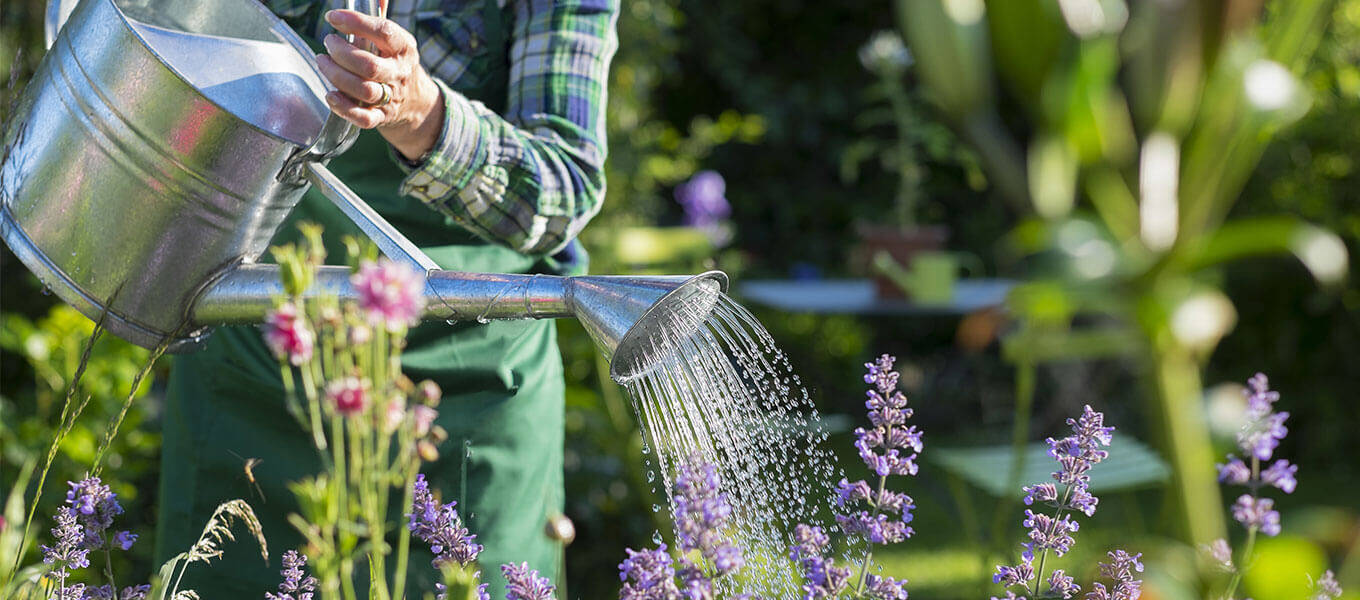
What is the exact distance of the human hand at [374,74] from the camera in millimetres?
948

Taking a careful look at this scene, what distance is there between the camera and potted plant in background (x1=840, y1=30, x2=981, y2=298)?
4.50 meters

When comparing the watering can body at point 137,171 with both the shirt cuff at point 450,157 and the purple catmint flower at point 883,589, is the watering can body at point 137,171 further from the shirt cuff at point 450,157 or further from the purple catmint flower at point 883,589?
the purple catmint flower at point 883,589

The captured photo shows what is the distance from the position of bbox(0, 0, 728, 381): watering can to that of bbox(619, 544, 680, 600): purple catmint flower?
0.16m

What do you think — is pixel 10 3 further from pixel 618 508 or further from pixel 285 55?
pixel 285 55

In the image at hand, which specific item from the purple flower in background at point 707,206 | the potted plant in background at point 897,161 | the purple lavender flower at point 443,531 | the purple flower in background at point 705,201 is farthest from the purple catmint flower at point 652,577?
the purple flower in background at point 705,201

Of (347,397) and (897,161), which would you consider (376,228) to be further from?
(897,161)

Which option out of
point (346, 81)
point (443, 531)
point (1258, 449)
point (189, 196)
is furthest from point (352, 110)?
point (1258, 449)

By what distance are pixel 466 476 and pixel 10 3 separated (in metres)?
3.00

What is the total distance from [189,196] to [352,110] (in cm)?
13

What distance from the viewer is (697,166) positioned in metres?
6.27

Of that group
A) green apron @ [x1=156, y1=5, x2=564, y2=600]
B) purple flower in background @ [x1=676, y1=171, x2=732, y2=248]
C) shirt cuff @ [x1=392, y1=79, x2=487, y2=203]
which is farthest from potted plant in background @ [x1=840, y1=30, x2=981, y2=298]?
shirt cuff @ [x1=392, y1=79, x2=487, y2=203]

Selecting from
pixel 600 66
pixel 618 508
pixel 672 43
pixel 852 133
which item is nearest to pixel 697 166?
pixel 852 133

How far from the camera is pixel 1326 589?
91 centimetres

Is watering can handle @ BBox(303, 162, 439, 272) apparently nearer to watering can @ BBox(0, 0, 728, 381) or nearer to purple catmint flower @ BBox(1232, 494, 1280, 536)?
watering can @ BBox(0, 0, 728, 381)
